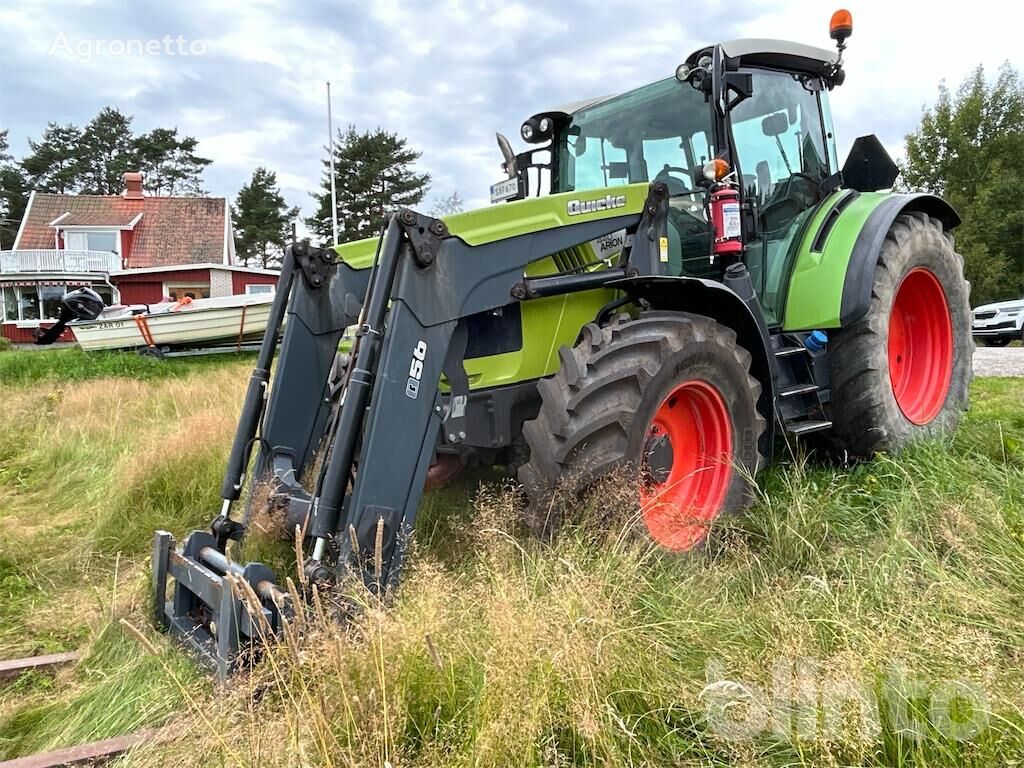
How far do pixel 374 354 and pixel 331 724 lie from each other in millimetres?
Answer: 1255

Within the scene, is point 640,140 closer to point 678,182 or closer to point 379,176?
point 678,182

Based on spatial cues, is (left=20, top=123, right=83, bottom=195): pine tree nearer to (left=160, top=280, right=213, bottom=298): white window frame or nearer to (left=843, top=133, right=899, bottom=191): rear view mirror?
(left=160, top=280, right=213, bottom=298): white window frame

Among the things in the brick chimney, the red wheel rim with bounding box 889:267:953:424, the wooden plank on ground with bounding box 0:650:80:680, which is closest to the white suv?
the red wheel rim with bounding box 889:267:953:424

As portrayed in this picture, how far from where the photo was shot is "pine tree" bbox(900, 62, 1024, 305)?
97.9 feet

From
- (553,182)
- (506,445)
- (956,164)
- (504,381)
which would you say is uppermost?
(956,164)

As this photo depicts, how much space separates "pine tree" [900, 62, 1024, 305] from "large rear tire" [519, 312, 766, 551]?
31.3 m

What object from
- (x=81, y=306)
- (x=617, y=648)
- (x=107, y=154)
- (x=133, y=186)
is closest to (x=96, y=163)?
(x=107, y=154)

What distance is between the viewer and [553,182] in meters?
5.05

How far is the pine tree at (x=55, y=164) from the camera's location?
158 feet

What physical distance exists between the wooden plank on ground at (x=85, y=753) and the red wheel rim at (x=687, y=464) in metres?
1.99

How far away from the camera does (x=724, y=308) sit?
3.66m

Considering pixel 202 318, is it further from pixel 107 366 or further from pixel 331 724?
pixel 331 724

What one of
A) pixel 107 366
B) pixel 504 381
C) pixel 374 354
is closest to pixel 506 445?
pixel 504 381

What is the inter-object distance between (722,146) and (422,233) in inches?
83.8
